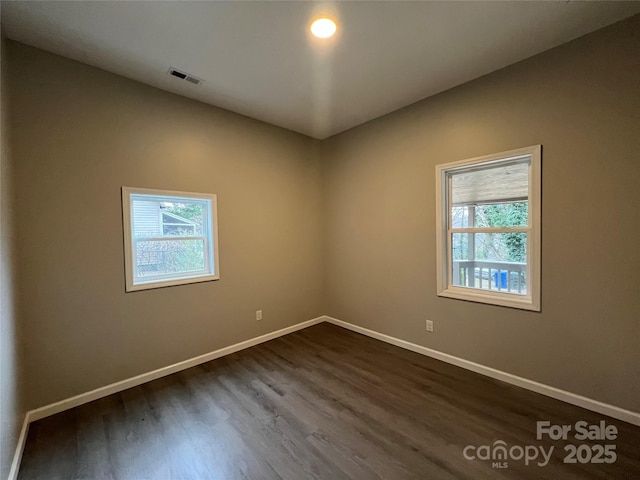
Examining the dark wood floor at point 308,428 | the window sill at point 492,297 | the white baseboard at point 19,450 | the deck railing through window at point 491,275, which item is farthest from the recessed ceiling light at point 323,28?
the white baseboard at point 19,450

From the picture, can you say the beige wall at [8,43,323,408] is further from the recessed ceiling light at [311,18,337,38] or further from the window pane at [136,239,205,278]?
the recessed ceiling light at [311,18,337,38]

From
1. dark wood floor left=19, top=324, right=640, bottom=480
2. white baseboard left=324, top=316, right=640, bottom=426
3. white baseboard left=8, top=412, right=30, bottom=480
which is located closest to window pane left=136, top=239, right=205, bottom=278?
dark wood floor left=19, top=324, right=640, bottom=480

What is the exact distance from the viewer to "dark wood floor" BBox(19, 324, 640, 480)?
160cm

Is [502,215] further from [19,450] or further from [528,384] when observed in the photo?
[19,450]

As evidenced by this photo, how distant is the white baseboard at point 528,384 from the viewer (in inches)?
76.9

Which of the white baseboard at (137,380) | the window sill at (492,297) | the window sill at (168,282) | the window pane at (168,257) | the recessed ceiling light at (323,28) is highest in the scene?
the recessed ceiling light at (323,28)

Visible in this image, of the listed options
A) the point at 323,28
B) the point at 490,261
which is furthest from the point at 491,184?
the point at 323,28

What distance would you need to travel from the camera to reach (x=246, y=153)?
3330mm

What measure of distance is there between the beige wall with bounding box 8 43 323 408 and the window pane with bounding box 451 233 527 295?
2.34 meters

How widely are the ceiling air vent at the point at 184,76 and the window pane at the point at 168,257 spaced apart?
1609mm

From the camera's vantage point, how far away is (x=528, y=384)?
234cm

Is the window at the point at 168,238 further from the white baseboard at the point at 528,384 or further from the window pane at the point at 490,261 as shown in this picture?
the window pane at the point at 490,261

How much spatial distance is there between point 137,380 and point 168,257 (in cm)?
120

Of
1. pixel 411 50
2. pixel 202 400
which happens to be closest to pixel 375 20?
pixel 411 50
